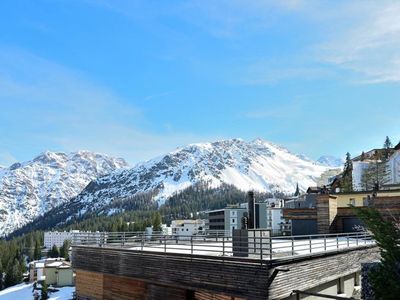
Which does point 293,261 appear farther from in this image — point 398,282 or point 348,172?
point 348,172

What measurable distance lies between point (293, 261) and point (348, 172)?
237 feet

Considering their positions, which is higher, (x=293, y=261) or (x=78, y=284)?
(x=293, y=261)

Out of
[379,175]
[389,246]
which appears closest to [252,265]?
[389,246]

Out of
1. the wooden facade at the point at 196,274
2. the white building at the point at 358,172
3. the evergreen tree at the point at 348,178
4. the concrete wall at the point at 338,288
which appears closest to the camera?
the wooden facade at the point at 196,274

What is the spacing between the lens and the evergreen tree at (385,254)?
10.9 metres

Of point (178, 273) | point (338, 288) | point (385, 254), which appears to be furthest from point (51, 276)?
point (385, 254)

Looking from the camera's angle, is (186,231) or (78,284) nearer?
→ (78,284)

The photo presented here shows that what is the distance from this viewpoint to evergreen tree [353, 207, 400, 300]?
35.6 feet

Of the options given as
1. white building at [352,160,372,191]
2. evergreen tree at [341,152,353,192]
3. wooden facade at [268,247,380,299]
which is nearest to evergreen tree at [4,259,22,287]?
evergreen tree at [341,152,353,192]

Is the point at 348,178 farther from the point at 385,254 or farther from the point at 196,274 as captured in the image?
the point at 385,254

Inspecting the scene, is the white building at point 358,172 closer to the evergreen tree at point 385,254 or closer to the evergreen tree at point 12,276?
the evergreen tree at point 385,254

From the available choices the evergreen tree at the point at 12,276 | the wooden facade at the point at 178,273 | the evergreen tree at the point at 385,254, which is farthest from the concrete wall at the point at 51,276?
the evergreen tree at the point at 385,254

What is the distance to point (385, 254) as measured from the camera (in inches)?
440

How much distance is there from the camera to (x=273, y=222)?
117 metres
